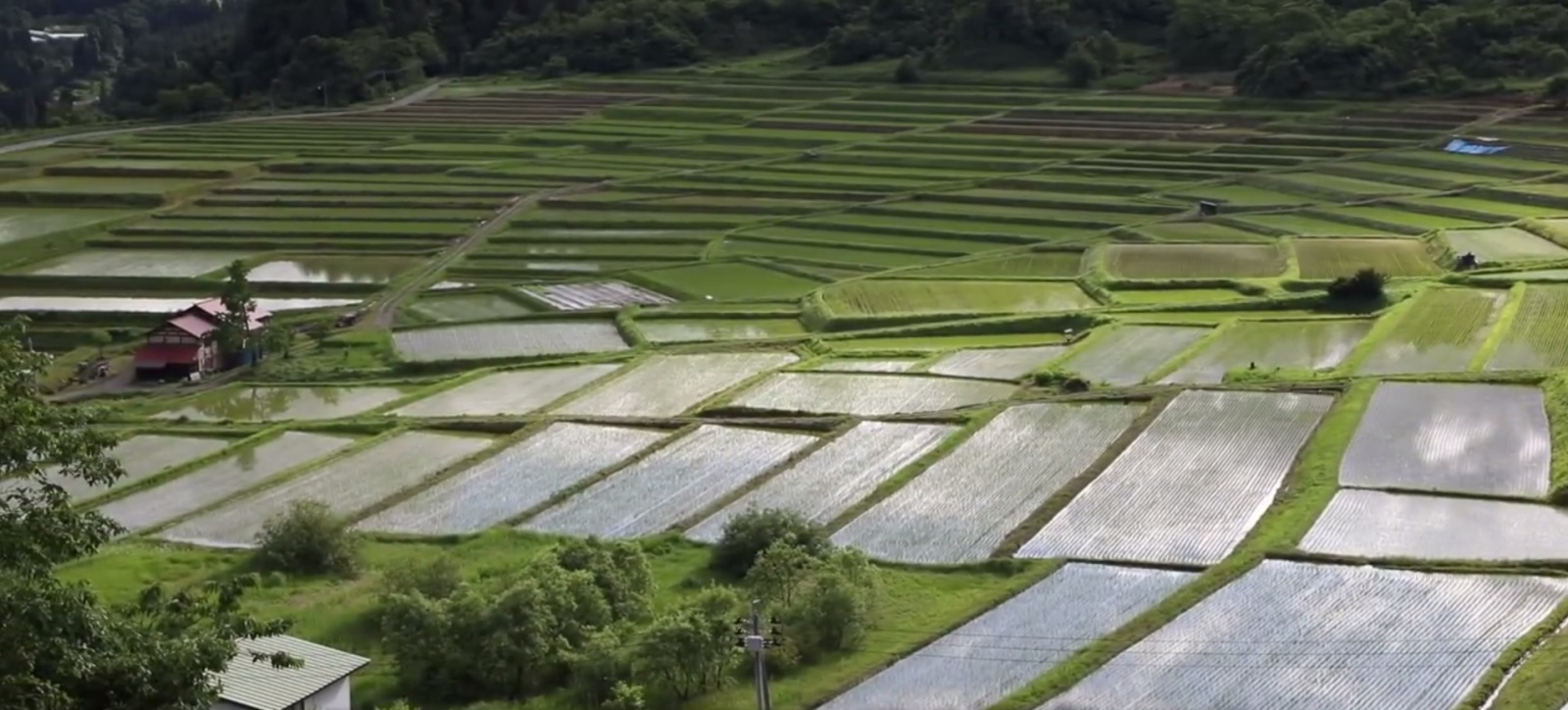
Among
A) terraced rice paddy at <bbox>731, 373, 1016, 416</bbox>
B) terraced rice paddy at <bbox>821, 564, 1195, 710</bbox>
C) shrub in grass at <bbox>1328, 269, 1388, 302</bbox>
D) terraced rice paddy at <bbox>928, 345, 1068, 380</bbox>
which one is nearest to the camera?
terraced rice paddy at <bbox>821, 564, 1195, 710</bbox>

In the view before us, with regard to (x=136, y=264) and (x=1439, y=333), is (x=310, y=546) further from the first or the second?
(x=136, y=264)

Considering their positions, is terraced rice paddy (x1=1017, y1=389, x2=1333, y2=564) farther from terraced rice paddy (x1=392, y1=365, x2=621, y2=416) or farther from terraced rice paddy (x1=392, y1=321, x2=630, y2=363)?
terraced rice paddy (x1=392, y1=321, x2=630, y2=363)

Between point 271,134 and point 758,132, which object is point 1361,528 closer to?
point 758,132

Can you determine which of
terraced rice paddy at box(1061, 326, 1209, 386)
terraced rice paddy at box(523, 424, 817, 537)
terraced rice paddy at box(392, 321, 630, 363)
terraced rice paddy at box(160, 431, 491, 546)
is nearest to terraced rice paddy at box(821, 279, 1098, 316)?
terraced rice paddy at box(1061, 326, 1209, 386)

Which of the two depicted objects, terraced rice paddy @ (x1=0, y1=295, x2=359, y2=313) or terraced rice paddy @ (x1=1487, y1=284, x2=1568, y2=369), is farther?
terraced rice paddy @ (x1=0, y1=295, x2=359, y2=313)

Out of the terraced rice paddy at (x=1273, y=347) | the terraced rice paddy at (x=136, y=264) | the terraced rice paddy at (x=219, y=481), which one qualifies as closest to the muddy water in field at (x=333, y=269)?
the terraced rice paddy at (x=136, y=264)

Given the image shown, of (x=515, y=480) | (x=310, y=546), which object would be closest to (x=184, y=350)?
(x=515, y=480)

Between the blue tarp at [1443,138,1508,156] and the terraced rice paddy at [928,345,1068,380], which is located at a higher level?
the blue tarp at [1443,138,1508,156]
